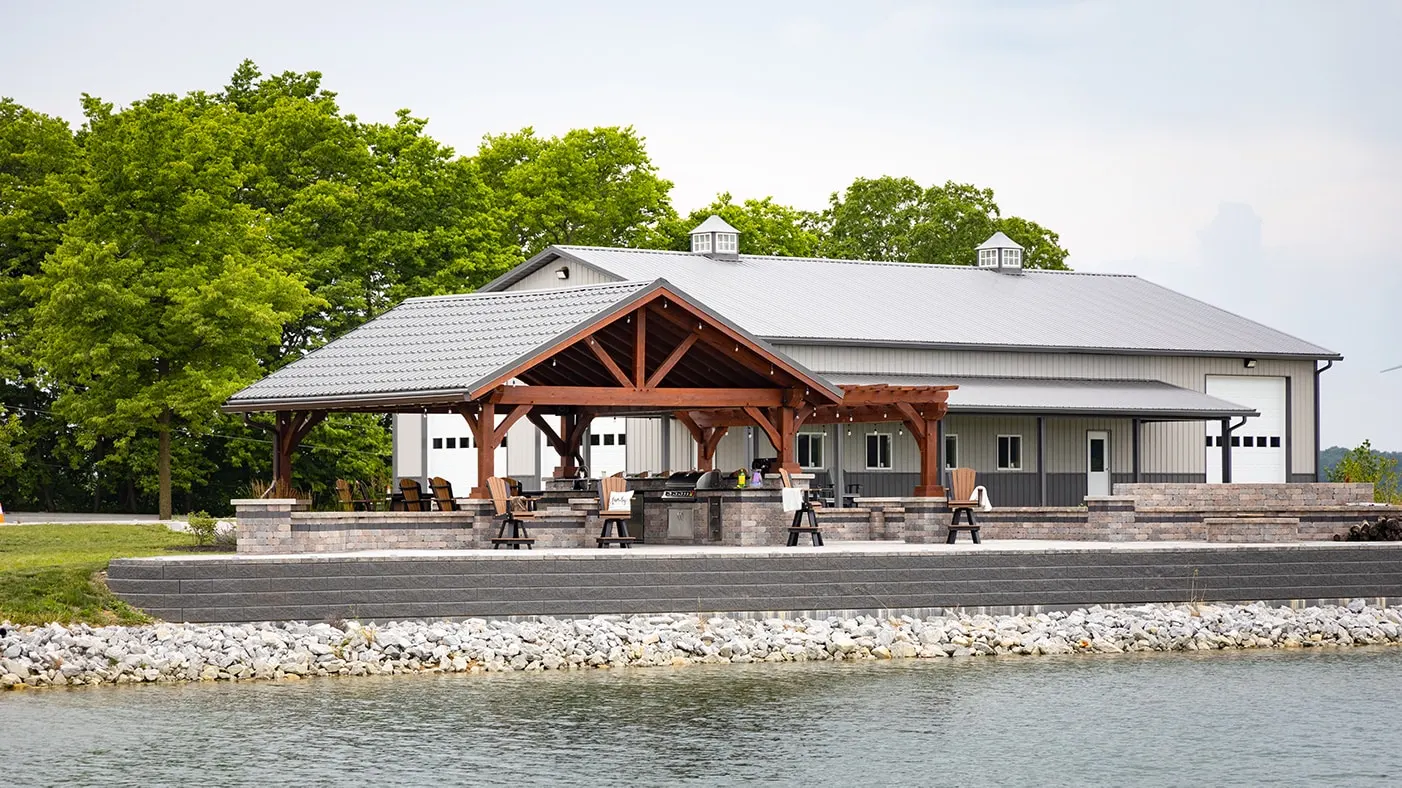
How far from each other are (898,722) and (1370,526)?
1431cm

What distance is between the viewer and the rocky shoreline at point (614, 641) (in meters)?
19.8

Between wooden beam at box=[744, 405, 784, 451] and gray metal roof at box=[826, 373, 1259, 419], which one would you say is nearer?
wooden beam at box=[744, 405, 784, 451]

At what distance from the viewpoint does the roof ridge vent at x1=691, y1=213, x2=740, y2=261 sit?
45.2 m

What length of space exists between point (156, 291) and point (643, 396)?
15.5 m

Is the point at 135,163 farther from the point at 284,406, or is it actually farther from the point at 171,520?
the point at 284,406

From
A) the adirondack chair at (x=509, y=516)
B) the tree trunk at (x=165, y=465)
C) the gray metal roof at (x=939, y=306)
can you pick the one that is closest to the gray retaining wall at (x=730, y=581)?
the adirondack chair at (x=509, y=516)

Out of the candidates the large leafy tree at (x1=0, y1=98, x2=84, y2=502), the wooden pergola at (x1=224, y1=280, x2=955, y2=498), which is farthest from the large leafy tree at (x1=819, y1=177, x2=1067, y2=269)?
the wooden pergola at (x1=224, y1=280, x2=955, y2=498)

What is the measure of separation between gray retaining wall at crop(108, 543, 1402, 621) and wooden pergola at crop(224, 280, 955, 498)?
2984 millimetres

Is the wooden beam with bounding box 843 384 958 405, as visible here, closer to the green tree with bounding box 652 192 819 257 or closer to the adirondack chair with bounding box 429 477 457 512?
the adirondack chair with bounding box 429 477 457 512

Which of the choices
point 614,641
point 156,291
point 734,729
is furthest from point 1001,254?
point 734,729

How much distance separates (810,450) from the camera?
40.2 m

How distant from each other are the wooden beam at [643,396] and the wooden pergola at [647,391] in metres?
0.01

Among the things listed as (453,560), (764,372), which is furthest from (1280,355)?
(453,560)

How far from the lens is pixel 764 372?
27.0 meters
